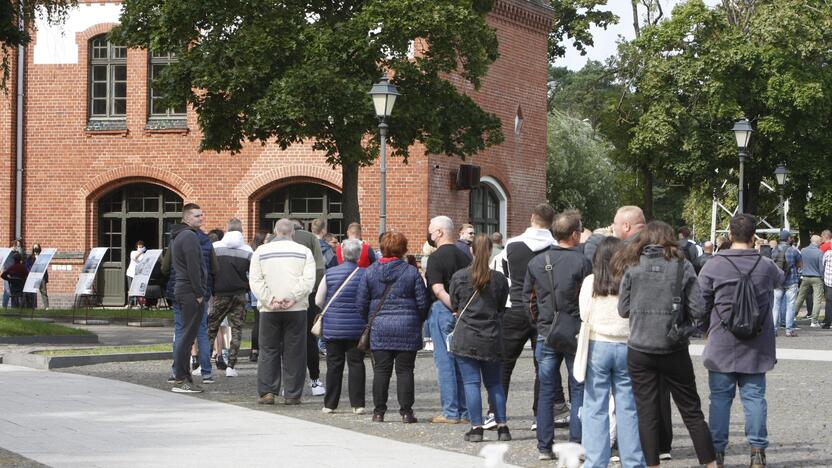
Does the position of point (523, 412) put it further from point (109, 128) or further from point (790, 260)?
point (109, 128)

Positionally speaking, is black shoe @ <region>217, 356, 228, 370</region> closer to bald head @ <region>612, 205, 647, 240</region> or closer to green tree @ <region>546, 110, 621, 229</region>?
bald head @ <region>612, 205, 647, 240</region>

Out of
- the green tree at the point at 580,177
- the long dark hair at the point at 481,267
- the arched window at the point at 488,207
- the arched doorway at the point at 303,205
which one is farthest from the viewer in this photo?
the green tree at the point at 580,177

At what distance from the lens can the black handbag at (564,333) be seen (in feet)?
29.8

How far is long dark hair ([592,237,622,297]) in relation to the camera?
8367 mm

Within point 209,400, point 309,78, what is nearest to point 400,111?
point 309,78

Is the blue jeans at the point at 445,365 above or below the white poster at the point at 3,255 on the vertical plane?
below

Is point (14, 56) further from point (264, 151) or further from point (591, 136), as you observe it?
point (591, 136)

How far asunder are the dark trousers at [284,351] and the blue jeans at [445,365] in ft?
5.57

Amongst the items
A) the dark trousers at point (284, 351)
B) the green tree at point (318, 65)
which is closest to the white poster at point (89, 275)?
the green tree at point (318, 65)

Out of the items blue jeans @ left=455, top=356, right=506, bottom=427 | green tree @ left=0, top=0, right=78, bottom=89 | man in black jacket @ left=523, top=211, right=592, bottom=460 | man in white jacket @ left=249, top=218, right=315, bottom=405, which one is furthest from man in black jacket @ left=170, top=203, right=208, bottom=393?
green tree @ left=0, top=0, right=78, bottom=89

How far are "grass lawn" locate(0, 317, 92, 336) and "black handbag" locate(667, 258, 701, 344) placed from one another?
13.5 m

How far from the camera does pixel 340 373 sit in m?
12.1

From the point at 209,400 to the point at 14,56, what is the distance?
21437 mm

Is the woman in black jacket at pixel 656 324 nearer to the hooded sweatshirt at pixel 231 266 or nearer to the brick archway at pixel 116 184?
the hooded sweatshirt at pixel 231 266
